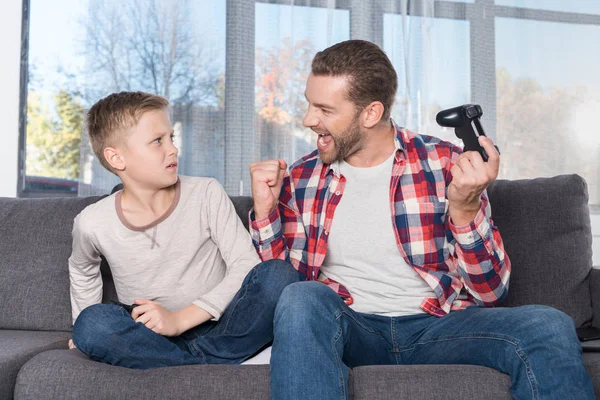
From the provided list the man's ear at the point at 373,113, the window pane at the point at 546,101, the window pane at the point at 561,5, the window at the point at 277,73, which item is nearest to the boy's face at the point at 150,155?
the man's ear at the point at 373,113

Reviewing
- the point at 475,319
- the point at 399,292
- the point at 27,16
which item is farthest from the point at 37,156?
the point at 475,319

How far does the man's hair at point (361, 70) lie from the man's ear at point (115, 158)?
551 millimetres

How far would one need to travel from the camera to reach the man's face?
170 centimetres

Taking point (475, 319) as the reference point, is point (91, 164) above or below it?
above

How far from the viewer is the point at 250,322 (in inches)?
59.4

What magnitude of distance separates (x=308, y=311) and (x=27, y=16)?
231cm

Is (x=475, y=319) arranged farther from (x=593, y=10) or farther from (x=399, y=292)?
(x=593, y=10)

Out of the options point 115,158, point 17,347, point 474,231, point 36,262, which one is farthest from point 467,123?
point 36,262

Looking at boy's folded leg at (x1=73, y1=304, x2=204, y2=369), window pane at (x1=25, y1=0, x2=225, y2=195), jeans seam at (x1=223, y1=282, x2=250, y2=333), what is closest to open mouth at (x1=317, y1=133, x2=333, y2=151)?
jeans seam at (x1=223, y1=282, x2=250, y2=333)

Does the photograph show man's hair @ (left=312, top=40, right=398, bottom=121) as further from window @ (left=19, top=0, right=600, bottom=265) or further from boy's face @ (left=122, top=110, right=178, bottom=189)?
window @ (left=19, top=0, right=600, bottom=265)

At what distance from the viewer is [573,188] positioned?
1.85m

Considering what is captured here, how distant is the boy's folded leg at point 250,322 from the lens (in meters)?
1.50

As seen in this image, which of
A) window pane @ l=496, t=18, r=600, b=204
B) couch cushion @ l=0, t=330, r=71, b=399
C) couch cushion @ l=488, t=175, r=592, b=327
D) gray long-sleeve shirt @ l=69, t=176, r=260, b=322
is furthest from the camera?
window pane @ l=496, t=18, r=600, b=204

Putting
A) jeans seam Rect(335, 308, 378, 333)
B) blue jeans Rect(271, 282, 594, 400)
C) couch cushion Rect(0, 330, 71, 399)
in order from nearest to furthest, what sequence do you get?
blue jeans Rect(271, 282, 594, 400)
jeans seam Rect(335, 308, 378, 333)
couch cushion Rect(0, 330, 71, 399)
